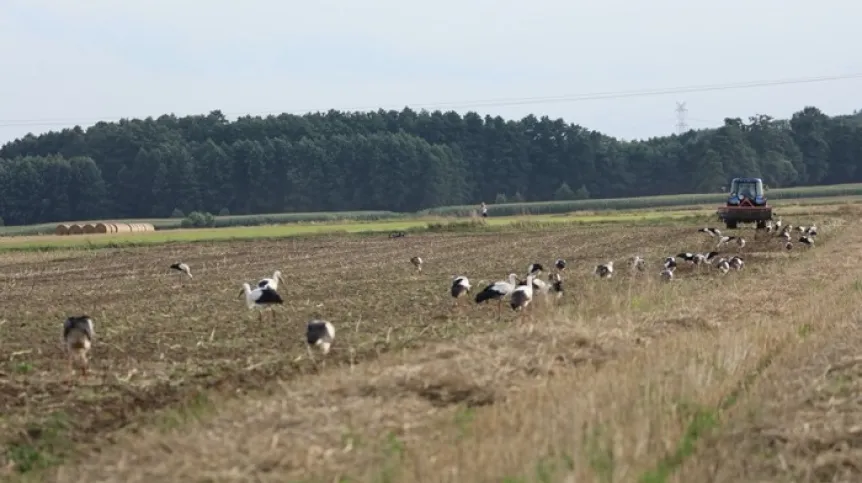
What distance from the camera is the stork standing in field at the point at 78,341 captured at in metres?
12.8

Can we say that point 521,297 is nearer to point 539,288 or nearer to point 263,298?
point 539,288

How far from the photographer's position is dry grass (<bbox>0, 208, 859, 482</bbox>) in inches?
318

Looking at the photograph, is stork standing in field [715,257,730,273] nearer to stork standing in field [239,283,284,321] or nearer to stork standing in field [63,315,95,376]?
stork standing in field [239,283,284,321]

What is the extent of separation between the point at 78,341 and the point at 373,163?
108455 millimetres

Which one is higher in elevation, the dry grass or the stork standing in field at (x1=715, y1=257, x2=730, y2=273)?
the dry grass

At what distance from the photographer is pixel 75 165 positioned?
373 feet

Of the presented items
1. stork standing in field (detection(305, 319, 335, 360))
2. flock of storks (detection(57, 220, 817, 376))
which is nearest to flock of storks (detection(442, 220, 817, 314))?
flock of storks (detection(57, 220, 817, 376))

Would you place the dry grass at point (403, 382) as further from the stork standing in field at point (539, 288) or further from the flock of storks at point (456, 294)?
the stork standing in field at point (539, 288)

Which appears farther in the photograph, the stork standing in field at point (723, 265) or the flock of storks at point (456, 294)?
the stork standing in field at point (723, 265)

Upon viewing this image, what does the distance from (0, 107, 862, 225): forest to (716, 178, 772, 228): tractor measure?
72.1m

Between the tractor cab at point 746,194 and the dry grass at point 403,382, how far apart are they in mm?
26690

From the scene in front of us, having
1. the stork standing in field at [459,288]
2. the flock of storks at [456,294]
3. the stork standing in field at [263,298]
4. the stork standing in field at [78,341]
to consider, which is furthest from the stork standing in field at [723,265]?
the stork standing in field at [78,341]

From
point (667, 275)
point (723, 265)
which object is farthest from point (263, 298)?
point (723, 265)

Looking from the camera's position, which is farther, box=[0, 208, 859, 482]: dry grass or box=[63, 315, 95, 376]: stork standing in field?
box=[63, 315, 95, 376]: stork standing in field
